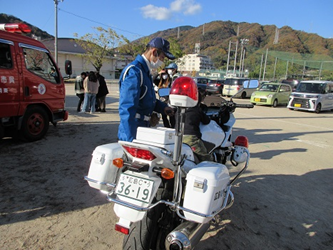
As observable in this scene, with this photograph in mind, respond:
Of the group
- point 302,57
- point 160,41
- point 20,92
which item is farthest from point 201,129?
point 302,57

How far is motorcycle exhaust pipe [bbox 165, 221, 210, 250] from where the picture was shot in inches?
67.5

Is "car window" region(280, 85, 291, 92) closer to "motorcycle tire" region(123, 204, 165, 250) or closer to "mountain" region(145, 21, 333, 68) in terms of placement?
"motorcycle tire" region(123, 204, 165, 250)

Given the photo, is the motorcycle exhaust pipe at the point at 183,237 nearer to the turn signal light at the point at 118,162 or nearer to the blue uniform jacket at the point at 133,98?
the turn signal light at the point at 118,162

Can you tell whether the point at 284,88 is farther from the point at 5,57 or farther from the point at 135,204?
the point at 135,204

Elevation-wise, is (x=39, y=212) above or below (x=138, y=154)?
below

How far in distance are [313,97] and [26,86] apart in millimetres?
14391

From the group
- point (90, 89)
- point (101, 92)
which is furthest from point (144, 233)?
point (101, 92)

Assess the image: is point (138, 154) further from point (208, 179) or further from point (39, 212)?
point (39, 212)

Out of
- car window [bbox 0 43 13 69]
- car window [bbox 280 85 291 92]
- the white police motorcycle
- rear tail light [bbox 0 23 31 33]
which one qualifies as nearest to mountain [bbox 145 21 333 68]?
car window [bbox 280 85 291 92]

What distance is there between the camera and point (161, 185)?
2023 millimetres

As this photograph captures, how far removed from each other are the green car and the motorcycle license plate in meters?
15.6

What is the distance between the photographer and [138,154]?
76.2 inches

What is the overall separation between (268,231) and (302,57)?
128ft

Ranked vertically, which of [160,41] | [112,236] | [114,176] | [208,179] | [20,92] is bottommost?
[112,236]
